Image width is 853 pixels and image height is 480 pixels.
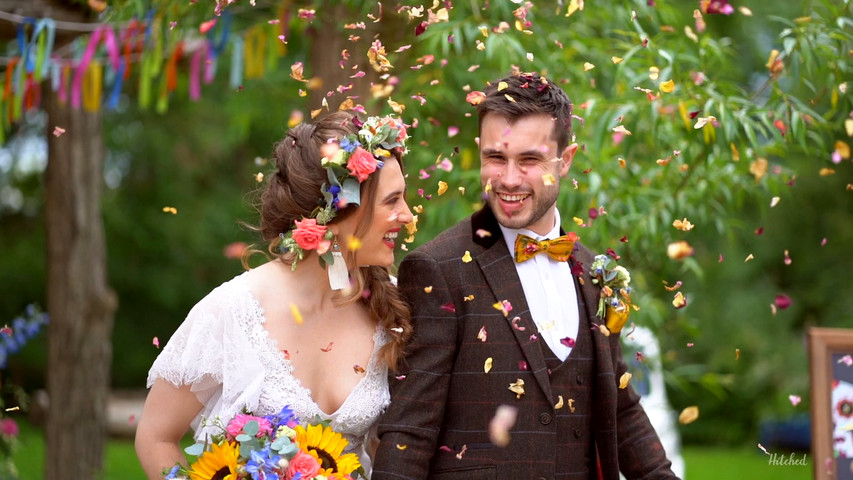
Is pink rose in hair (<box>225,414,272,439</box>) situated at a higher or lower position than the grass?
higher

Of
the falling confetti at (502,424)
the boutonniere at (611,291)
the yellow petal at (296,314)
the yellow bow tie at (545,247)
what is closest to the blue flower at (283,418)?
the yellow petal at (296,314)

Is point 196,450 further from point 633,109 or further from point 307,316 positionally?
point 633,109

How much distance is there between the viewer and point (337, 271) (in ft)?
8.75

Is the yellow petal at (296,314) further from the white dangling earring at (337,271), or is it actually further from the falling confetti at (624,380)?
the falling confetti at (624,380)

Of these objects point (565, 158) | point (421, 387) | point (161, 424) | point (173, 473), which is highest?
point (565, 158)

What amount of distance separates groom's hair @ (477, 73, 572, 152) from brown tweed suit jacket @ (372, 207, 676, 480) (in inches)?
14.1

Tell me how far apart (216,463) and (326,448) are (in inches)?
10.7

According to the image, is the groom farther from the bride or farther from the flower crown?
the flower crown

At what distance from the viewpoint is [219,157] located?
13.1 metres

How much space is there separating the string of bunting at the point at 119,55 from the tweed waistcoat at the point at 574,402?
6.94ft

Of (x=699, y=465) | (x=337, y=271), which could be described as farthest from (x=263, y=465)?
(x=699, y=465)

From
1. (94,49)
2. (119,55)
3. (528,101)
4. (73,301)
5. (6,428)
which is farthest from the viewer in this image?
(73,301)

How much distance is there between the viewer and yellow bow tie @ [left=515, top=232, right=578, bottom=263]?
2.68m

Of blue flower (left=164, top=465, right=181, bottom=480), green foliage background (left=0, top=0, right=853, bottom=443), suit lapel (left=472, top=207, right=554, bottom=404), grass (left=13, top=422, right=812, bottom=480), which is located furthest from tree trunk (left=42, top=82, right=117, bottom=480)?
suit lapel (left=472, top=207, right=554, bottom=404)
